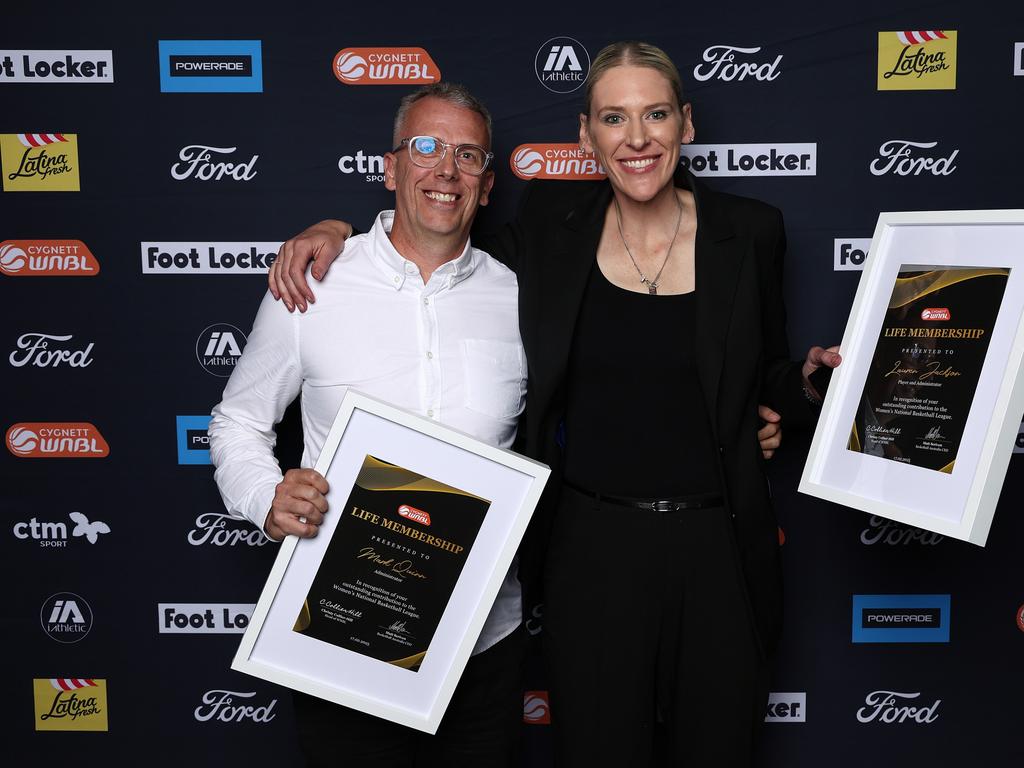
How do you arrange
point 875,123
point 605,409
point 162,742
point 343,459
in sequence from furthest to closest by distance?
point 162,742 < point 875,123 < point 605,409 < point 343,459

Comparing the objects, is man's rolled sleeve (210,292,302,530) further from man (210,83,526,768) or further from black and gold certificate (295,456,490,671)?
black and gold certificate (295,456,490,671)

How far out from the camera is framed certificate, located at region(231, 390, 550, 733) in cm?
142

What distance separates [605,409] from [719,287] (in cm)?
32

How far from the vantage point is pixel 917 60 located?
6.98 feet

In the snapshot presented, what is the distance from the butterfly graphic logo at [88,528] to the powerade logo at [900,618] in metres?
2.07

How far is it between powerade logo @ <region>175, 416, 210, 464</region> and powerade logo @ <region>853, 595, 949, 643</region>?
71.9 inches

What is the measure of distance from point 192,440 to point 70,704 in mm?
833

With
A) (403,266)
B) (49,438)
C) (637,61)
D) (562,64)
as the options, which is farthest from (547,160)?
(49,438)

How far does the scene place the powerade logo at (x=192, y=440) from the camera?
224cm

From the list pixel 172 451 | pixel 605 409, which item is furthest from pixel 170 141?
pixel 605 409

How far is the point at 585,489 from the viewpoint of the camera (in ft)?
5.31

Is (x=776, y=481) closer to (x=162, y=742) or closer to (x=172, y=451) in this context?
(x=172, y=451)

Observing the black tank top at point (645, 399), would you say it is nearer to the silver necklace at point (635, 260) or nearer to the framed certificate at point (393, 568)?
the silver necklace at point (635, 260)

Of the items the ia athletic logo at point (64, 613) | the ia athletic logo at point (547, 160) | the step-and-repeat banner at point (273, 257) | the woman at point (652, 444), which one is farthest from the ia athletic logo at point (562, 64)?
the ia athletic logo at point (64, 613)
